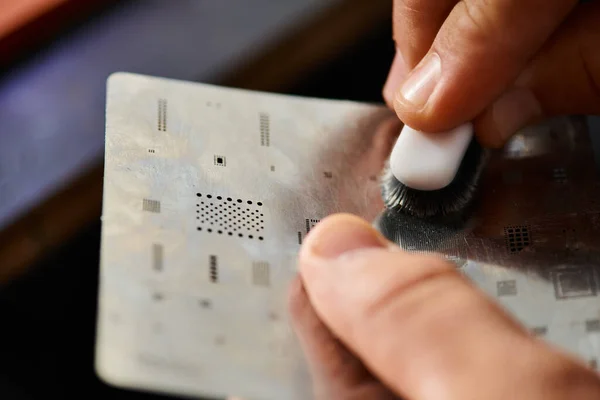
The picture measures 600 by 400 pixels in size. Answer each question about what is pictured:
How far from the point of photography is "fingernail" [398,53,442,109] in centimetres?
42

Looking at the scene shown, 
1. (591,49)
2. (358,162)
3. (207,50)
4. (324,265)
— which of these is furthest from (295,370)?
(207,50)

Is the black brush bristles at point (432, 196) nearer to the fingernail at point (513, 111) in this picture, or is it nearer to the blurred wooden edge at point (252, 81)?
the fingernail at point (513, 111)

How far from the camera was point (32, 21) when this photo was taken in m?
0.62

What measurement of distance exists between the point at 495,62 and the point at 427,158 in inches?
2.5

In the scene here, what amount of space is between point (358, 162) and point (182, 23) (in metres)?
0.30

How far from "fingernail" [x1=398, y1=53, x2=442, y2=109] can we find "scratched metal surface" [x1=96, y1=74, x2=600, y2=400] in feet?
0.14

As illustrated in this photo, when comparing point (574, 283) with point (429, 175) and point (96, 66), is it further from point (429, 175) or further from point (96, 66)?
point (96, 66)

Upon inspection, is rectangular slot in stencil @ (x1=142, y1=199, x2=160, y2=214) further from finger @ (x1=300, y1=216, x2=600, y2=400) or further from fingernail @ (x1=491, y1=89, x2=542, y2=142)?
fingernail @ (x1=491, y1=89, x2=542, y2=142)

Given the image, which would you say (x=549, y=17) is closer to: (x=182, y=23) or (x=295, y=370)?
(x=295, y=370)

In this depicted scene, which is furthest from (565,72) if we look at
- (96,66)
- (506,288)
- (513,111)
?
(96,66)

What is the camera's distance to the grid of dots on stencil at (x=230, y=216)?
39 cm

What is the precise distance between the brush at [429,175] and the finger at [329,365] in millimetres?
95

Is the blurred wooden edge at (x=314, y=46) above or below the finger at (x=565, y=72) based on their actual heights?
above

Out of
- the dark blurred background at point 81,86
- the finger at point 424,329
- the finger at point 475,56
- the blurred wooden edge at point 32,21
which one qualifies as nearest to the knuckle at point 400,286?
the finger at point 424,329
